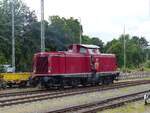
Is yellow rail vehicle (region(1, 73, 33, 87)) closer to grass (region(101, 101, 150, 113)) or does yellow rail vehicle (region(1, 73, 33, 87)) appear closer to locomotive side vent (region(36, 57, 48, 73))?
locomotive side vent (region(36, 57, 48, 73))

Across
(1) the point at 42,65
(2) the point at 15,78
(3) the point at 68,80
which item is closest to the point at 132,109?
(1) the point at 42,65

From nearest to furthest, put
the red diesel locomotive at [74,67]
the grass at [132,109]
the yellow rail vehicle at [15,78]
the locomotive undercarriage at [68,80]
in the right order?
1. the grass at [132,109]
2. the locomotive undercarriage at [68,80]
3. the red diesel locomotive at [74,67]
4. the yellow rail vehicle at [15,78]

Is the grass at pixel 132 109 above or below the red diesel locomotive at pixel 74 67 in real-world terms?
below

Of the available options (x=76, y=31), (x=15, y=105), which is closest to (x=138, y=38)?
(x=76, y=31)

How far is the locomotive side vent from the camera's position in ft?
88.7

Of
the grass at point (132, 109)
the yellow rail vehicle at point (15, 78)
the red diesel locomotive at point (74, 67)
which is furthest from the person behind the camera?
the yellow rail vehicle at point (15, 78)

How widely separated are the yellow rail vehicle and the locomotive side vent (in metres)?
1.70

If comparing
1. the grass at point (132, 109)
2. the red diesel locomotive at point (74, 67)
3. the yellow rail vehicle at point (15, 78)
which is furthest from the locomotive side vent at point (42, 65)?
the grass at point (132, 109)

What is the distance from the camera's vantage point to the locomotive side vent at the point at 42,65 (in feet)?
88.7

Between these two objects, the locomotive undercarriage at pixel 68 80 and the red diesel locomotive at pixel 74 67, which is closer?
the locomotive undercarriage at pixel 68 80

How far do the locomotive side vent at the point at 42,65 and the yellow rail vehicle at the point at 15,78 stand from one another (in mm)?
1699

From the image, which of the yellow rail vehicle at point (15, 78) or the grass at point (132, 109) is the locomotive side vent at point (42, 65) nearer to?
the yellow rail vehicle at point (15, 78)

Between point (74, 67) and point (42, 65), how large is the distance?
2.96 metres

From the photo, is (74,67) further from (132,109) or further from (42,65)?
(132,109)
